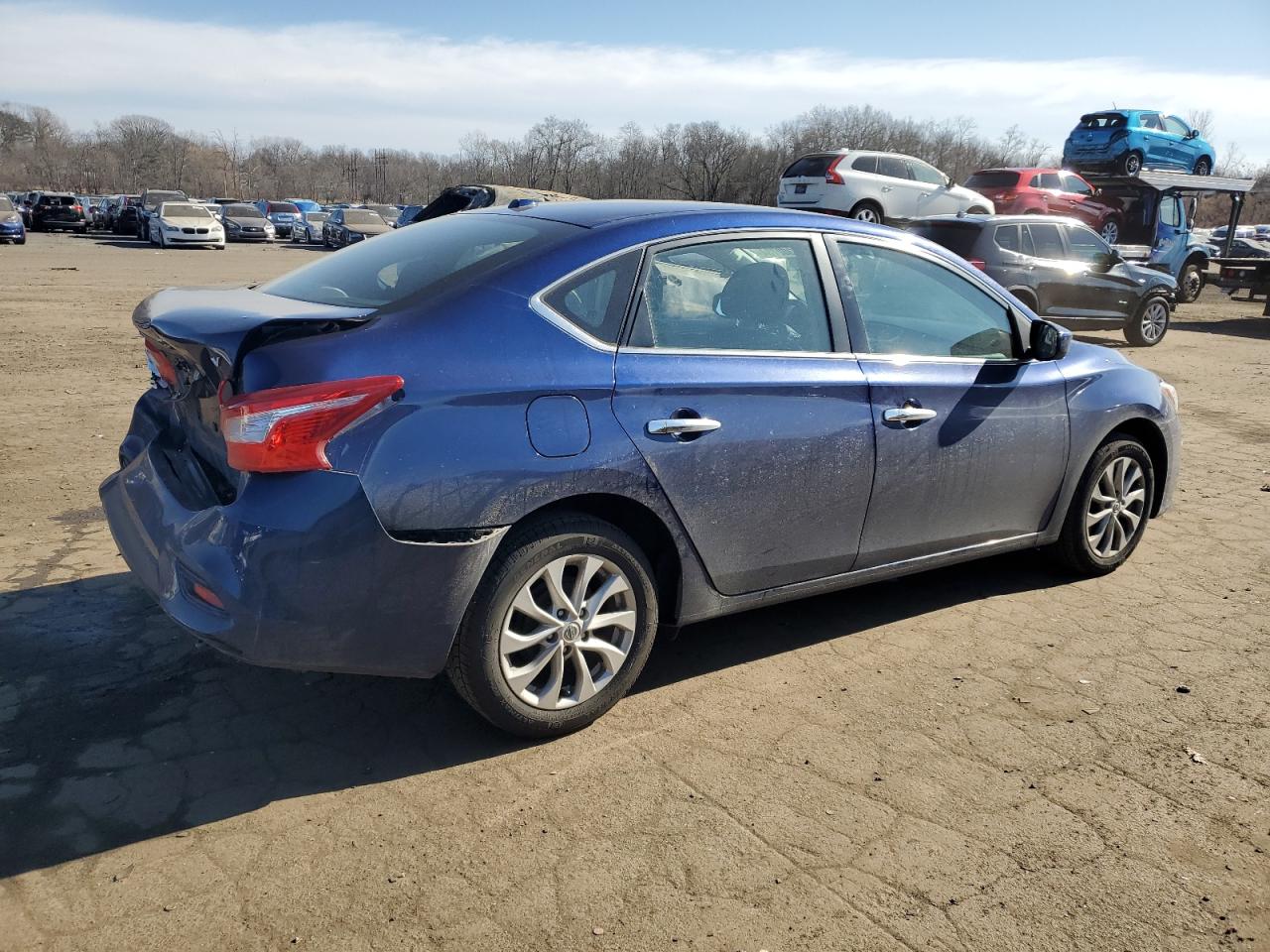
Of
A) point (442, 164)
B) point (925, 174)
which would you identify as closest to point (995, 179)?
point (925, 174)

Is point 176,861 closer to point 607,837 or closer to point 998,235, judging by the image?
point 607,837

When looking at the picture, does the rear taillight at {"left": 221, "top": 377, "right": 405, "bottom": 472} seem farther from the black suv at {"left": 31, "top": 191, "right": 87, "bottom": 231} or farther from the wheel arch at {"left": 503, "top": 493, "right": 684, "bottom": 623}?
the black suv at {"left": 31, "top": 191, "right": 87, "bottom": 231}

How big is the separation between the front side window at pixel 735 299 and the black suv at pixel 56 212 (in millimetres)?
46144

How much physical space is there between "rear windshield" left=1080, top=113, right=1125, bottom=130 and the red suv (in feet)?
8.80

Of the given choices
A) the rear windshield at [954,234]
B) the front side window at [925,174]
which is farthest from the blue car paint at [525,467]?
the front side window at [925,174]

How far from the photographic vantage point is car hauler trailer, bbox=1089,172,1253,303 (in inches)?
853

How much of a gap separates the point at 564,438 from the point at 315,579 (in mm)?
846

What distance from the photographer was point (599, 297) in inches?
135

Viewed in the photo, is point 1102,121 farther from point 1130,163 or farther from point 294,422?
point 294,422

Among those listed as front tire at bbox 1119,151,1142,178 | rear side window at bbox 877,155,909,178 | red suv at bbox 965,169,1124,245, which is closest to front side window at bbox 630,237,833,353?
rear side window at bbox 877,155,909,178

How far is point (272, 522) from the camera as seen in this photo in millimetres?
2863

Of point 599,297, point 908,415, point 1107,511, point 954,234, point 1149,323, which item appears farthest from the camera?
point 1149,323

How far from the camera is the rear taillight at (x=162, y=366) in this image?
11.5 ft

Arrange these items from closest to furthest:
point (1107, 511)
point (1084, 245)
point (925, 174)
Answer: point (1107, 511) → point (1084, 245) → point (925, 174)
